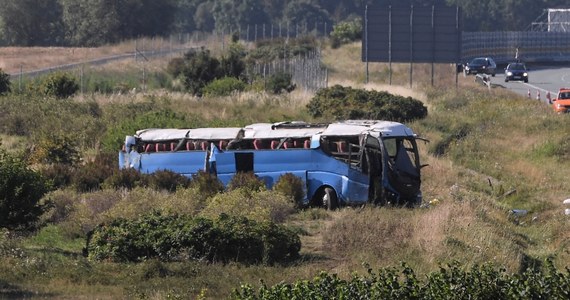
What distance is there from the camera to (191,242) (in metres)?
21.1

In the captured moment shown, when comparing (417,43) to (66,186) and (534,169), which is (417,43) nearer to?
(534,169)

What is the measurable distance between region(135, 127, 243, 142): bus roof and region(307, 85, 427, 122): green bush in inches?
574

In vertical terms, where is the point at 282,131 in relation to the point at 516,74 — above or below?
above

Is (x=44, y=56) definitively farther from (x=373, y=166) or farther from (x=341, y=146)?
(x=373, y=166)

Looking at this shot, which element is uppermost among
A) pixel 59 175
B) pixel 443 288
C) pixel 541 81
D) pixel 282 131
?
pixel 443 288

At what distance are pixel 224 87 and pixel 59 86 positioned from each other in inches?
293

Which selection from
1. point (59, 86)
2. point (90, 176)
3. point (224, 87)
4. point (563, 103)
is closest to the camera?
point (90, 176)

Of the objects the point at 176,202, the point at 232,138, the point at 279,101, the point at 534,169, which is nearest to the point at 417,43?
the point at 279,101

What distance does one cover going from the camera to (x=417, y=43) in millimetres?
59594

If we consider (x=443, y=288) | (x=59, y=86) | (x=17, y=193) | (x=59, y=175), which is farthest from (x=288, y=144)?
(x=59, y=86)

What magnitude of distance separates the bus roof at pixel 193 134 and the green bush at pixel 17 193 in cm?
992

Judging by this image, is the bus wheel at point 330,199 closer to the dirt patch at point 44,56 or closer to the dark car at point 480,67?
the dirt patch at point 44,56

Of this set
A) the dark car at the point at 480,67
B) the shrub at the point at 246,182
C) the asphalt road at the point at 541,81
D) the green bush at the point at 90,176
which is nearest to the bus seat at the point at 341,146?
the shrub at the point at 246,182

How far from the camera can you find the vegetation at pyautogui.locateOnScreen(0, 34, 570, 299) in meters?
17.8
